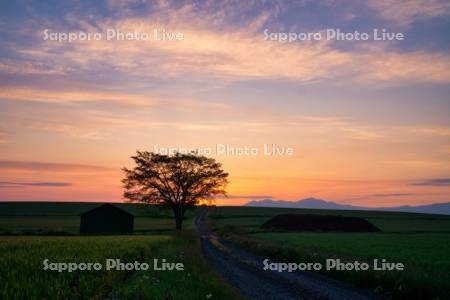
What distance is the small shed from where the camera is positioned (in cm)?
7841

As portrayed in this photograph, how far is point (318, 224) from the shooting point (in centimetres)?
9306

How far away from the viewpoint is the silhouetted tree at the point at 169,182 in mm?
80750

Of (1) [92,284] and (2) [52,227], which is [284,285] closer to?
(1) [92,284]

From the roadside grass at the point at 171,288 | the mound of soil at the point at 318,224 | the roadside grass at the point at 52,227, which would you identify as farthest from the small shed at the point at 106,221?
the roadside grass at the point at 171,288

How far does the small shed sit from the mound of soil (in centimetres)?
2692

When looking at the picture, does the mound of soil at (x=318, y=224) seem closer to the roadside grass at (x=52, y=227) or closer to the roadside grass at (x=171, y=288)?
the roadside grass at (x=52, y=227)

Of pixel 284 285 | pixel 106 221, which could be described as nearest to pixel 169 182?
pixel 106 221

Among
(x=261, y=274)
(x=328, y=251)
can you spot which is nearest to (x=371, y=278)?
(x=261, y=274)

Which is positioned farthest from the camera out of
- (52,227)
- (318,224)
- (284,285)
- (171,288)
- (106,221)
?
(318,224)

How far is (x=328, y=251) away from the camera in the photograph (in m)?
34.8

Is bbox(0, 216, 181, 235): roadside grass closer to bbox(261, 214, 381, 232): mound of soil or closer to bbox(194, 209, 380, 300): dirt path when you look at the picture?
bbox(261, 214, 381, 232): mound of soil

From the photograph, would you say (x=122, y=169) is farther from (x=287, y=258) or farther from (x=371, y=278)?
(x=371, y=278)

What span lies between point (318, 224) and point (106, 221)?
40844 mm

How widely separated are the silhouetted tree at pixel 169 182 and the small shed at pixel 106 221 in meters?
3.55
